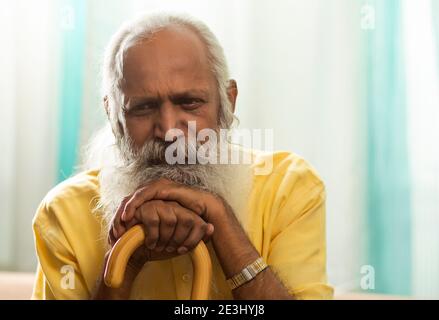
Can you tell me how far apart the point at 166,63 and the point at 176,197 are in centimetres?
25

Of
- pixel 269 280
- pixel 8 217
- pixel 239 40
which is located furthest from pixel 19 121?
pixel 269 280

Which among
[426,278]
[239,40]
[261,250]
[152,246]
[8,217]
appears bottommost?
[426,278]

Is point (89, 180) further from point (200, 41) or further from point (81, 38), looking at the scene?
point (81, 38)

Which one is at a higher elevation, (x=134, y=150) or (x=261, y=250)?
(x=134, y=150)

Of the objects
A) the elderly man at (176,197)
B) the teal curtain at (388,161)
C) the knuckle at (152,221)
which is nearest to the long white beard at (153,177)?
the elderly man at (176,197)

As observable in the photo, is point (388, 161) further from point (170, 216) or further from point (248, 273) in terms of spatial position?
point (170, 216)

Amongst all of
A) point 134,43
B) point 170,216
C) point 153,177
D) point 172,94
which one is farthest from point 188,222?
point 134,43

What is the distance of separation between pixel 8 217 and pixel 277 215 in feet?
3.60

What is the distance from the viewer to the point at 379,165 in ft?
5.61

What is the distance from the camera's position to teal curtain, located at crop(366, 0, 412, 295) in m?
1.70

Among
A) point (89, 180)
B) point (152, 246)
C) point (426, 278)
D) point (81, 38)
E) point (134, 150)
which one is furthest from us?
point (81, 38)

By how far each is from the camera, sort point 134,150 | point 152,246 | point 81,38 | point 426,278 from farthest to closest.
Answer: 1. point 81,38
2. point 426,278
3. point 134,150
4. point 152,246

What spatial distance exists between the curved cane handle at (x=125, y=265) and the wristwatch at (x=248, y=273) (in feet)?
0.44

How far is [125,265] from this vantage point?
0.82 meters
